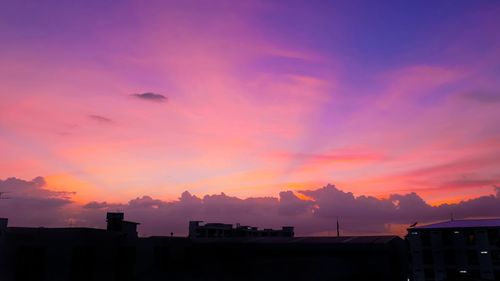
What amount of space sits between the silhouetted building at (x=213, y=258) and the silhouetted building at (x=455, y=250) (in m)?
53.9

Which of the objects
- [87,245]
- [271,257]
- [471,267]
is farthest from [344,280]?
[471,267]

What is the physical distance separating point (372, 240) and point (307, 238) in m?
7.50

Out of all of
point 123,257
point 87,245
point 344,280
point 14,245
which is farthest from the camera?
point 123,257

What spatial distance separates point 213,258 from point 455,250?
211 ft

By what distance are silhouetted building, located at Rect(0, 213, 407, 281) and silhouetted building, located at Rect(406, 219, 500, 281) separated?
5387 cm

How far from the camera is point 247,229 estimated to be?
12800cm

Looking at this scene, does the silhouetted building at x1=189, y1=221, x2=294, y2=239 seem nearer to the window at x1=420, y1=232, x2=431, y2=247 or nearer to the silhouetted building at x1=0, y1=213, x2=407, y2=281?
the window at x1=420, y1=232, x2=431, y2=247

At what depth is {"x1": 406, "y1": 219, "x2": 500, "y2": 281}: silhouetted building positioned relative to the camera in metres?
76.2

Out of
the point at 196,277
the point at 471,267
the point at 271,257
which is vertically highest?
the point at 271,257

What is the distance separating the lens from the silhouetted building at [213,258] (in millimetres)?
31469

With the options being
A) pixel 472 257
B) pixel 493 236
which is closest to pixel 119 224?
pixel 472 257

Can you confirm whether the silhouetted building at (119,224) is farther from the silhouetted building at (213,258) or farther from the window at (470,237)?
the window at (470,237)

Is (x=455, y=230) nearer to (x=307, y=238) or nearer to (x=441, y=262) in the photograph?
(x=441, y=262)

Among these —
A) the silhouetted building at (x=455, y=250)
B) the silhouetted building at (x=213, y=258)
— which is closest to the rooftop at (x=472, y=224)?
the silhouetted building at (x=455, y=250)
